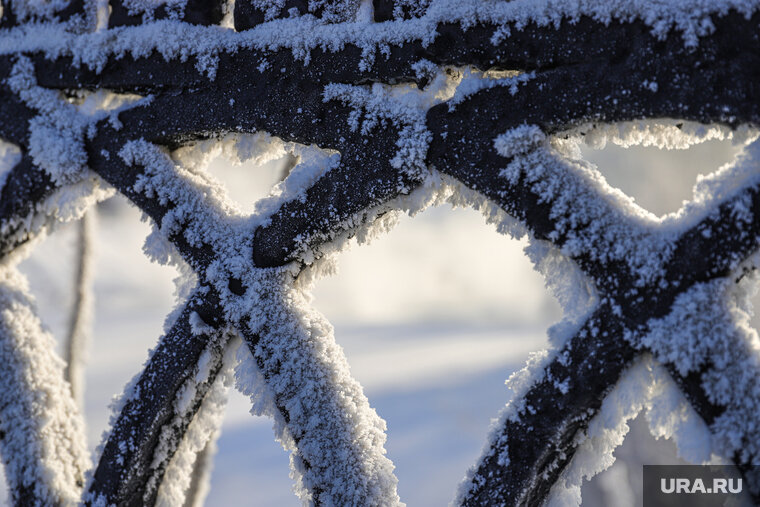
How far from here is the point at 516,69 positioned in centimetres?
71

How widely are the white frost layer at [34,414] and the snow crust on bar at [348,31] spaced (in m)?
0.46

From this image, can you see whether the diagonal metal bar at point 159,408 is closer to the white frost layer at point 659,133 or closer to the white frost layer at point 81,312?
the white frost layer at point 659,133

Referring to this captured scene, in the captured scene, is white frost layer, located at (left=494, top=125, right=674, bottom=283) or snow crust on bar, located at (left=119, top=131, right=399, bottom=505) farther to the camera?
snow crust on bar, located at (left=119, top=131, right=399, bottom=505)

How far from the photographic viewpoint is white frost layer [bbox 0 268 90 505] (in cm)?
97

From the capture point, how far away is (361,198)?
75 cm

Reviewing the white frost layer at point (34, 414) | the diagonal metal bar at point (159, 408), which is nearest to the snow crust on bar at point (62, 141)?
the white frost layer at point (34, 414)

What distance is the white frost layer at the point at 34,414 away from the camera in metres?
0.97

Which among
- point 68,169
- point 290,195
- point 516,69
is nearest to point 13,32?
point 68,169

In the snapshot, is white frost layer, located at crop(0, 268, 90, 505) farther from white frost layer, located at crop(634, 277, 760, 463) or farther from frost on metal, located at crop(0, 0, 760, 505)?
white frost layer, located at crop(634, 277, 760, 463)

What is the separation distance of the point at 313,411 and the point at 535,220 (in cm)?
39

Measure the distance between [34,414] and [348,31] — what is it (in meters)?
0.85

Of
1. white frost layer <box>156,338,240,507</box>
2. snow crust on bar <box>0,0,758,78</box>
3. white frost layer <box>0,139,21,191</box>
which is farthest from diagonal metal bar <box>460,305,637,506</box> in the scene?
white frost layer <box>0,139,21,191</box>

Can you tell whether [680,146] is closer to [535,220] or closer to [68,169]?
[535,220]

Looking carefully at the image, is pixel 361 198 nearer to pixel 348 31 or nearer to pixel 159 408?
pixel 348 31
